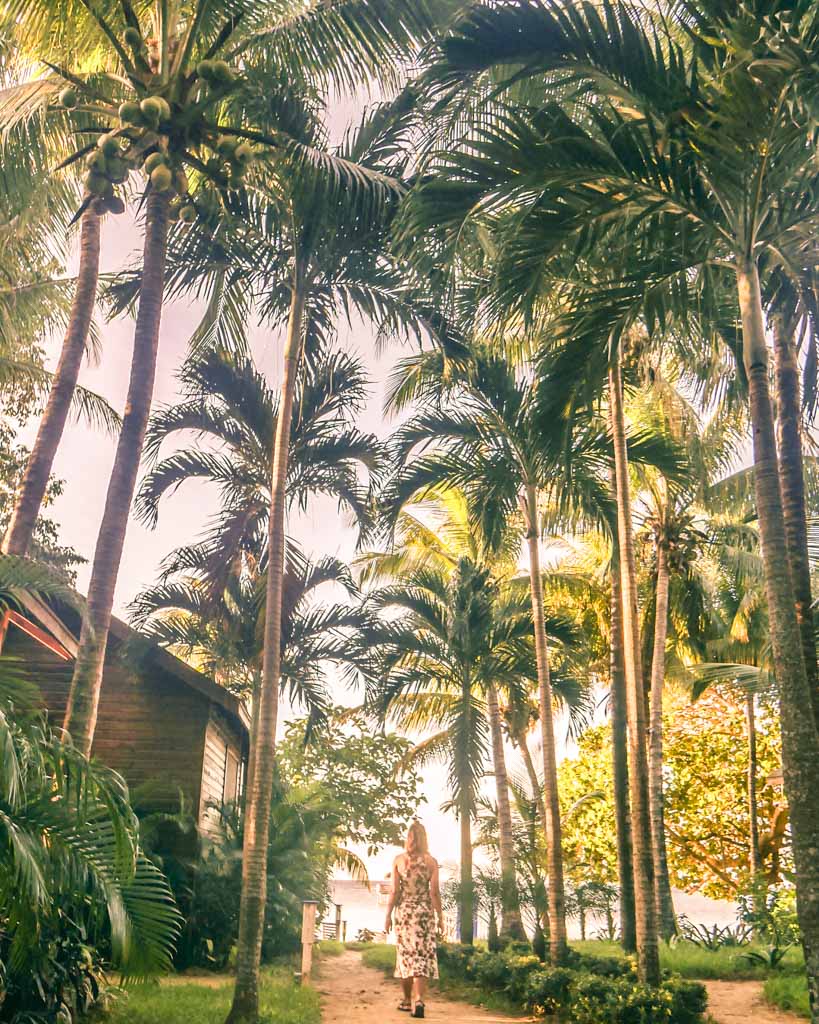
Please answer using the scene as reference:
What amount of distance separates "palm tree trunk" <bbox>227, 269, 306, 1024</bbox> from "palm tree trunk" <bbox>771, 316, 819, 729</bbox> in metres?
4.89

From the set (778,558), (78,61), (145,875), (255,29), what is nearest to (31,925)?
(145,875)

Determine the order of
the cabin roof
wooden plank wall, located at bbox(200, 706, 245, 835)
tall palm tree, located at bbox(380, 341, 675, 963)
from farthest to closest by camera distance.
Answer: wooden plank wall, located at bbox(200, 706, 245, 835)
the cabin roof
tall palm tree, located at bbox(380, 341, 675, 963)

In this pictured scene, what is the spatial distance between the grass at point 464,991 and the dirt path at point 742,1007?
220 centimetres

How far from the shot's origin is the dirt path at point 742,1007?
372 inches

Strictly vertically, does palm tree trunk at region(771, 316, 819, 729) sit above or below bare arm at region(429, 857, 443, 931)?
above

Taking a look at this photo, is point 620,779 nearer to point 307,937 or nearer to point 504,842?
point 504,842

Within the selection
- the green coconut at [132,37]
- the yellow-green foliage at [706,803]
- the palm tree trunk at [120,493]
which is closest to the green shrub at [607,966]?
the palm tree trunk at [120,493]

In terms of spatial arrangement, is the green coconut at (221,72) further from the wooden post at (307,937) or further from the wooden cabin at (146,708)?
the wooden post at (307,937)

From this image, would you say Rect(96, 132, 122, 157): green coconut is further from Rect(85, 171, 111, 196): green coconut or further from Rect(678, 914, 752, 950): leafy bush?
Rect(678, 914, 752, 950): leafy bush

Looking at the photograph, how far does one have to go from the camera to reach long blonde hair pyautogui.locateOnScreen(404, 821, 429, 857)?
8883 mm

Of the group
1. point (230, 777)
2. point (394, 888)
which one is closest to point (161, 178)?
point (394, 888)

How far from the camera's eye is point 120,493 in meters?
8.35

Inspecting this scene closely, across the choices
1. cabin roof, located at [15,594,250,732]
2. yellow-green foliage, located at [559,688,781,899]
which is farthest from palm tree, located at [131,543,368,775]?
yellow-green foliage, located at [559,688,781,899]

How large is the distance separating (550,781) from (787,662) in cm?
664
